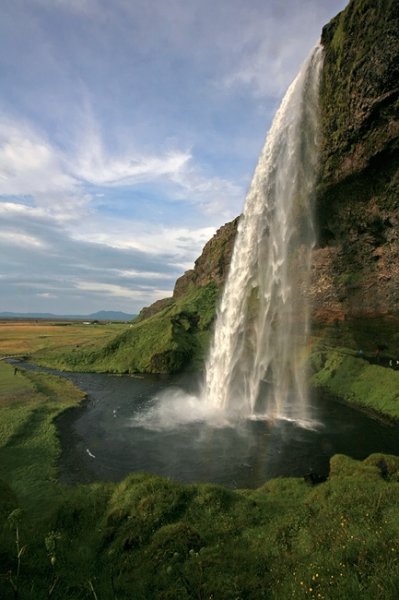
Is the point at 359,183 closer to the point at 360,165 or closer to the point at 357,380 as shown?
the point at 360,165

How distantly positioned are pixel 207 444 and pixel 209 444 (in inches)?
5.5

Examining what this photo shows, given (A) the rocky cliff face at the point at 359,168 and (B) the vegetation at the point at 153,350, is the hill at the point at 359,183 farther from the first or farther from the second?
(B) the vegetation at the point at 153,350

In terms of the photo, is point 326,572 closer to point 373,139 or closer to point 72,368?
point 373,139

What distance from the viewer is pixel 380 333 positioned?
130 ft

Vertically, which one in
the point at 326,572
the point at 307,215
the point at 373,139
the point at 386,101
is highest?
the point at 386,101

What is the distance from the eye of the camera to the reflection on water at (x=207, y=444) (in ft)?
68.7

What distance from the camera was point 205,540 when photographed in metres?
10.6

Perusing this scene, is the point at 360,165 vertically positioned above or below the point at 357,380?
above

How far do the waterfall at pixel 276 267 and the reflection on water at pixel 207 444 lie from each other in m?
5.24

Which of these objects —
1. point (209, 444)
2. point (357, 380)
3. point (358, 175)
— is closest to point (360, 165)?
point (358, 175)

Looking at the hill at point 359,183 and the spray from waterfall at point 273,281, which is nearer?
the hill at point 359,183

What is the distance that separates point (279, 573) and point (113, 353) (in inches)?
2202

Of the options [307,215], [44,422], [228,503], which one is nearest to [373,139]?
[307,215]

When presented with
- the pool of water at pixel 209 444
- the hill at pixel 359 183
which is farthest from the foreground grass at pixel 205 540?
the hill at pixel 359 183
